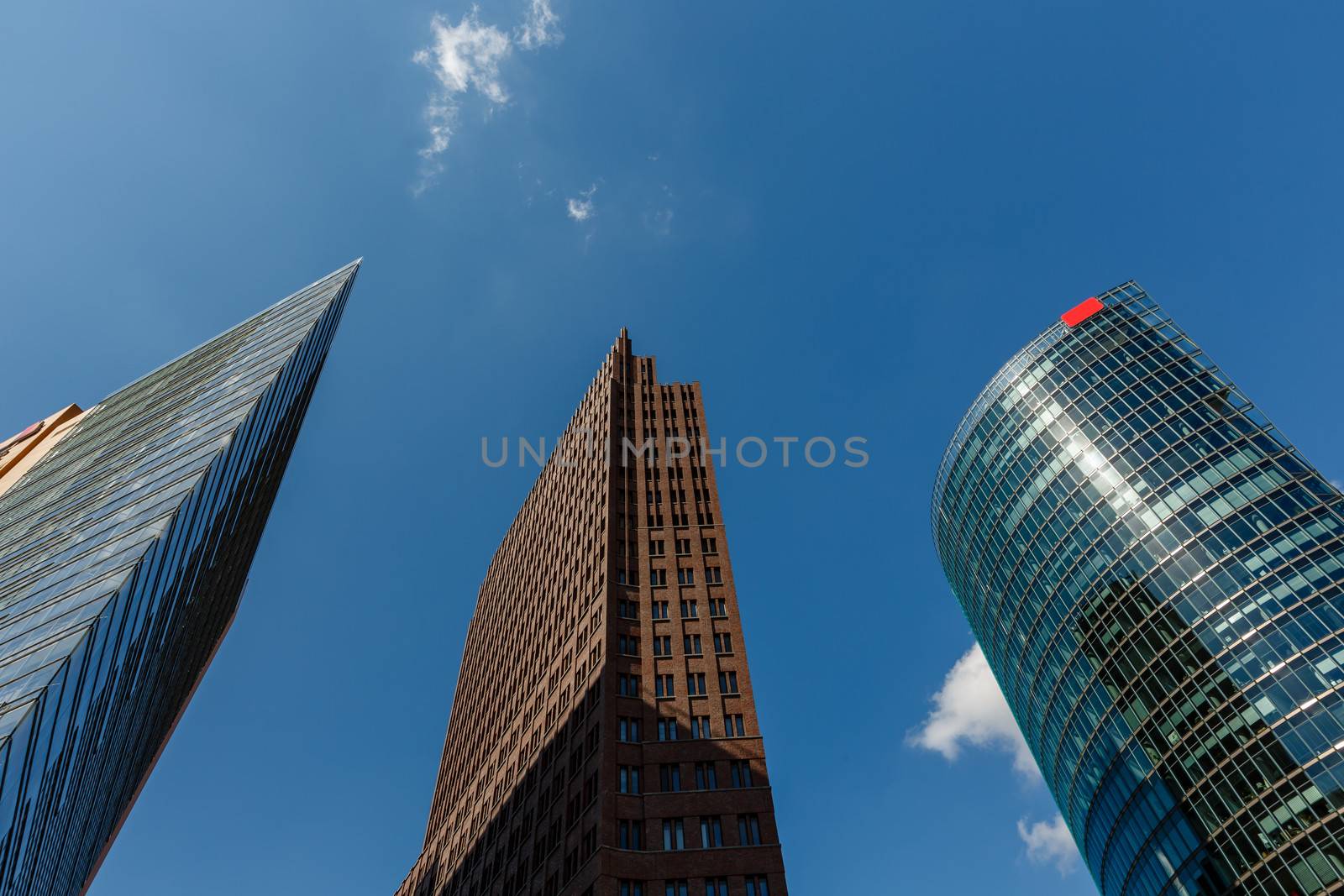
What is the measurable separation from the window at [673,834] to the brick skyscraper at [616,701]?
0.12 meters

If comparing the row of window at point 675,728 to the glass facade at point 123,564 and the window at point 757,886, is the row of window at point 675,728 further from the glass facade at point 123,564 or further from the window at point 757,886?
the glass facade at point 123,564

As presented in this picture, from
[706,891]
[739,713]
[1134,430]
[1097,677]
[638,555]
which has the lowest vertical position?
[706,891]

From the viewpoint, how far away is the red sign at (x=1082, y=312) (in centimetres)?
11544

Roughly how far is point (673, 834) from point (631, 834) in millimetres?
2943

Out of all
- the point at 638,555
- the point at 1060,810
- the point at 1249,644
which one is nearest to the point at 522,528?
the point at 638,555

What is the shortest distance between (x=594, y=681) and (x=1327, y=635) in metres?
65.1

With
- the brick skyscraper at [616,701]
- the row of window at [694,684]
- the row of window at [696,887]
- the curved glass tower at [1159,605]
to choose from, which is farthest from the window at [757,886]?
the curved glass tower at [1159,605]

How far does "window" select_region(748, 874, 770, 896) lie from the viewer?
52.1m

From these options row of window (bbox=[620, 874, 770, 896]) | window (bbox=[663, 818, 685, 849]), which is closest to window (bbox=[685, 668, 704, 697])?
window (bbox=[663, 818, 685, 849])

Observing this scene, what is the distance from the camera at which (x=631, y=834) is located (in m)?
56.4

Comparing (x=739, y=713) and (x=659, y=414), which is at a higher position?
(x=659, y=414)

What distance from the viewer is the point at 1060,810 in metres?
108

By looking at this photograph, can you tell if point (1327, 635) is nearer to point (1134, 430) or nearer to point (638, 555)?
point (1134, 430)

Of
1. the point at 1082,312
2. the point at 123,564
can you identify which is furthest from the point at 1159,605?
the point at 123,564
